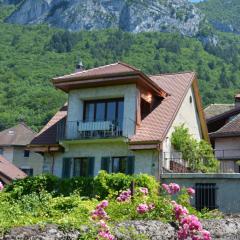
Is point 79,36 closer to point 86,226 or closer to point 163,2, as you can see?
point 163,2

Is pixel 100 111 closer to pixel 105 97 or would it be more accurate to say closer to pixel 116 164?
pixel 105 97

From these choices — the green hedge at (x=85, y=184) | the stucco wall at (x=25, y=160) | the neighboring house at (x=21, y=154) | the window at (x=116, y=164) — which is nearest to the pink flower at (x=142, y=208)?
the green hedge at (x=85, y=184)

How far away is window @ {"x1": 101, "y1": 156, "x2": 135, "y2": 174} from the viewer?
26000mm

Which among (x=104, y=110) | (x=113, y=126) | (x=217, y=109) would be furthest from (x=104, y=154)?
(x=217, y=109)

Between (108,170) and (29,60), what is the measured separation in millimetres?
93656

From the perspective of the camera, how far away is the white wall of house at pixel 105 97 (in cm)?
2659

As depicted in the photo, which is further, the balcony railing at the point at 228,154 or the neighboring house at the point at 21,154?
the neighboring house at the point at 21,154

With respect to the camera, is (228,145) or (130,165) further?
(228,145)

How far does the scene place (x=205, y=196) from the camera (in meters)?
23.9

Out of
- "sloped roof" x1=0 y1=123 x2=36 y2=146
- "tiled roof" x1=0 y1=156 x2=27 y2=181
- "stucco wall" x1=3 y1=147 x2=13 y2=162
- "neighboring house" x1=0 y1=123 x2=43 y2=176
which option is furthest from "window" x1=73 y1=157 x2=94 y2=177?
"stucco wall" x1=3 y1=147 x2=13 y2=162

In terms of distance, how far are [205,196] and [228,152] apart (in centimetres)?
785

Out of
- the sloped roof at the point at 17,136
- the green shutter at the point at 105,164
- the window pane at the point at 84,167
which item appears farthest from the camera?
the sloped roof at the point at 17,136

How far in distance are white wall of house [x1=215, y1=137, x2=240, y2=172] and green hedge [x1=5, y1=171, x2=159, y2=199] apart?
8.00 meters

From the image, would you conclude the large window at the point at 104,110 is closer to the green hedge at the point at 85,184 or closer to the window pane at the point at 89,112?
the window pane at the point at 89,112
